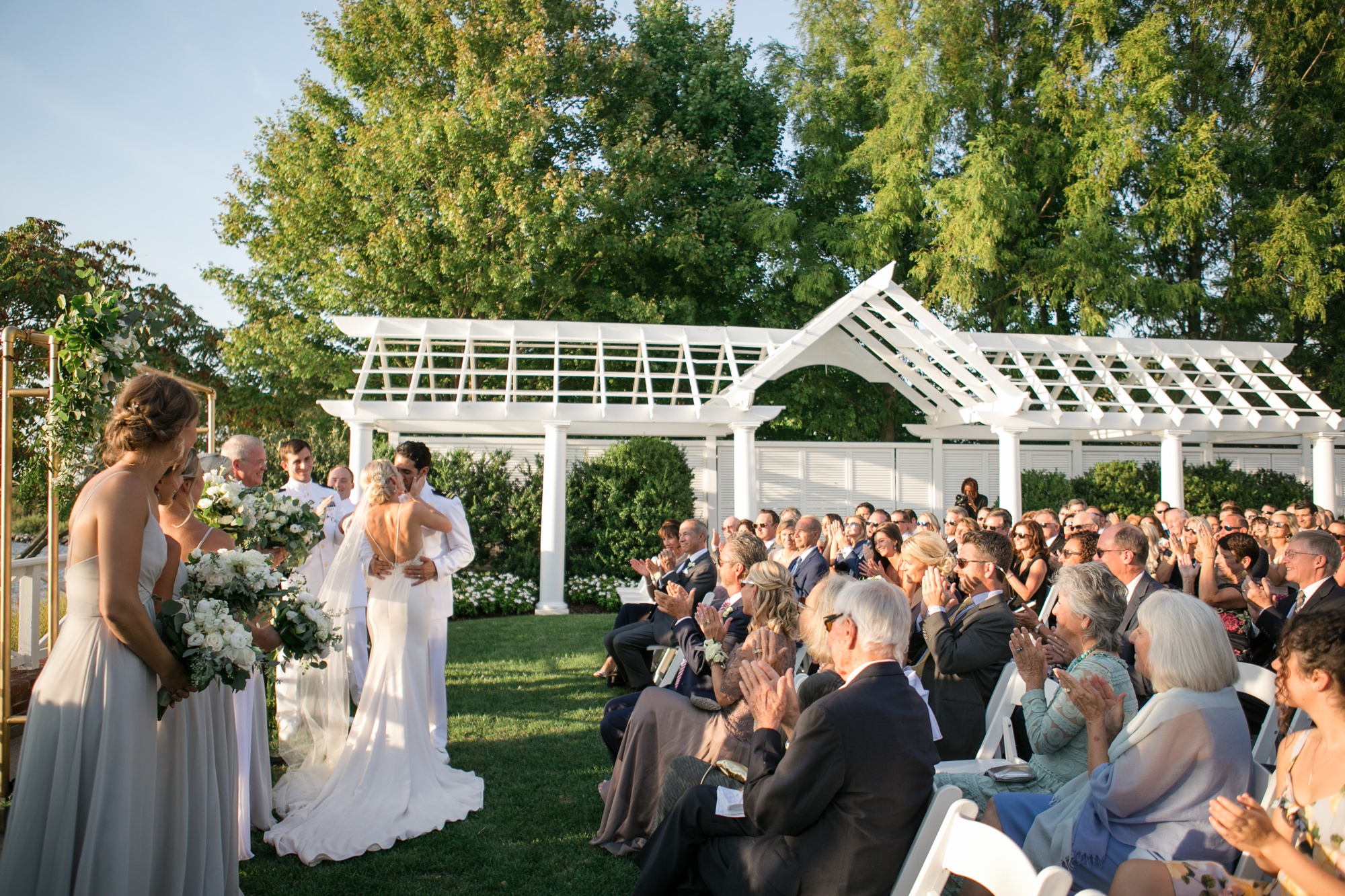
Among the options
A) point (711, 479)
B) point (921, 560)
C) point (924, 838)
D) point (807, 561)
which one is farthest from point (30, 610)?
point (711, 479)

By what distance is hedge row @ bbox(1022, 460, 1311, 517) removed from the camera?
16.9 metres

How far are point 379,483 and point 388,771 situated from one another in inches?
70.5

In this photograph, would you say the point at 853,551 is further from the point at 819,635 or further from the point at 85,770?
the point at 85,770

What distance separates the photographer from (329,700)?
19.0ft

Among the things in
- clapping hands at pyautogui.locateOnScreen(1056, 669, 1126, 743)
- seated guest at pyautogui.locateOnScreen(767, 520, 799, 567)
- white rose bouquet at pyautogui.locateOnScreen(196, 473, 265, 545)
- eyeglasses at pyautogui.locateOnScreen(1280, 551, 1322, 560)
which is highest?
white rose bouquet at pyautogui.locateOnScreen(196, 473, 265, 545)

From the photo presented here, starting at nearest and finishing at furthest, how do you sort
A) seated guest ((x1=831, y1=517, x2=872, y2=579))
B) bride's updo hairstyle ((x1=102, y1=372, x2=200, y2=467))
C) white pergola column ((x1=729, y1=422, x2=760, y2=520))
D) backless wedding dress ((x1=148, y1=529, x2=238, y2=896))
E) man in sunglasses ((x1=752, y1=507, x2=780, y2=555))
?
bride's updo hairstyle ((x1=102, y1=372, x2=200, y2=467)), backless wedding dress ((x1=148, y1=529, x2=238, y2=896)), seated guest ((x1=831, y1=517, x2=872, y2=579)), man in sunglasses ((x1=752, y1=507, x2=780, y2=555)), white pergola column ((x1=729, y1=422, x2=760, y2=520))

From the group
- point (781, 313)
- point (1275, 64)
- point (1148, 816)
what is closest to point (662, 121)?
point (781, 313)

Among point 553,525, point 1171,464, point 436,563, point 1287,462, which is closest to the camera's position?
point 436,563

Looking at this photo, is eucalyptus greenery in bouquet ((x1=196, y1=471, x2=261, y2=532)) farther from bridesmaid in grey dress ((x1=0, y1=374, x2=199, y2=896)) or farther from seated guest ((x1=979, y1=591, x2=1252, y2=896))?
seated guest ((x1=979, y1=591, x2=1252, y2=896))

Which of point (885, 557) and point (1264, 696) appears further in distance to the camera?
point (885, 557)

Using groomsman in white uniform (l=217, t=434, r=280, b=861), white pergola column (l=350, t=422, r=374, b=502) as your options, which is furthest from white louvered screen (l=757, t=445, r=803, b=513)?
groomsman in white uniform (l=217, t=434, r=280, b=861)

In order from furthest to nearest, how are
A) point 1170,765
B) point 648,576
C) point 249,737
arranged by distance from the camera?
point 648,576, point 249,737, point 1170,765

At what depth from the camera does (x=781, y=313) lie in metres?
22.5

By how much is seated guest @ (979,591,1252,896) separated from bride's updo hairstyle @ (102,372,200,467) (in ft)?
12.1
